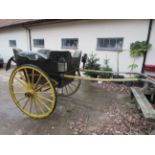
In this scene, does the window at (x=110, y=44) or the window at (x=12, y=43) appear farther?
the window at (x=12, y=43)

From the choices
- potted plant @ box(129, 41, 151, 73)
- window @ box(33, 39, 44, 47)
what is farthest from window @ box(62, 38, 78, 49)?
potted plant @ box(129, 41, 151, 73)

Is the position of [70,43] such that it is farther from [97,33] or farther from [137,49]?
[137,49]

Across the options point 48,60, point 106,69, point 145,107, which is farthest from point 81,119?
point 106,69

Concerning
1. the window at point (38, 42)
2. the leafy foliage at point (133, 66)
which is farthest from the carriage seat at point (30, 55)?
the window at point (38, 42)

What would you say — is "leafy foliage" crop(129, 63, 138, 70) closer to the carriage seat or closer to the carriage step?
the carriage step

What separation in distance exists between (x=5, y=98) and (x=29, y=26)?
477cm

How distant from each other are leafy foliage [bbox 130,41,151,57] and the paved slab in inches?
69.8

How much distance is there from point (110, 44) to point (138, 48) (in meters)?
1.03

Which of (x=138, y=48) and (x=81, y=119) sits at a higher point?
(x=138, y=48)

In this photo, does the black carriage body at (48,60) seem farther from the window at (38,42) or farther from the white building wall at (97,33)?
the window at (38,42)

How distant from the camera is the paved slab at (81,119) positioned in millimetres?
1921

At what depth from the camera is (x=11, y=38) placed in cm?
767

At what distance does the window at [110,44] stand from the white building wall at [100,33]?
0.44 ft

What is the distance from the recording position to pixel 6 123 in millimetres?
2057
